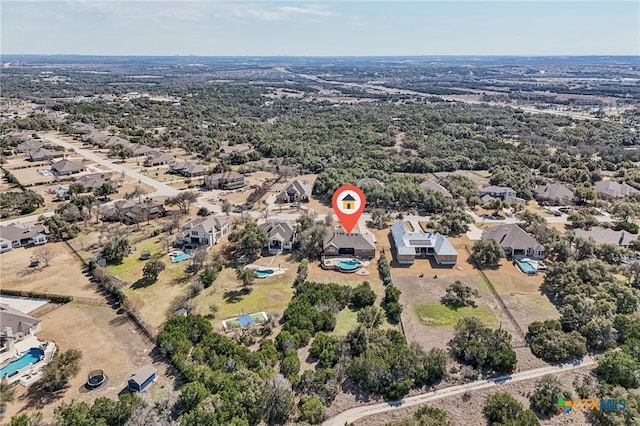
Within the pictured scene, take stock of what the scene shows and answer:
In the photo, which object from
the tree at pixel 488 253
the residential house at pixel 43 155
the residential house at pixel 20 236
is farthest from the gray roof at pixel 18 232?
the tree at pixel 488 253

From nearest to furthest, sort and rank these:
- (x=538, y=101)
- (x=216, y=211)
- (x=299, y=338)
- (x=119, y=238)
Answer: (x=299, y=338) < (x=119, y=238) < (x=216, y=211) < (x=538, y=101)

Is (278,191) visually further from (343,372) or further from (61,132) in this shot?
(61,132)

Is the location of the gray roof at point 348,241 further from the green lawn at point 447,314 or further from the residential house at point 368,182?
the residential house at point 368,182

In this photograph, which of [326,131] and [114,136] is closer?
[114,136]

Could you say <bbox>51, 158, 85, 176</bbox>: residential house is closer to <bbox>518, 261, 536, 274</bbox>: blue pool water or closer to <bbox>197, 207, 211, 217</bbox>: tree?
<bbox>197, 207, 211, 217</bbox>: tree

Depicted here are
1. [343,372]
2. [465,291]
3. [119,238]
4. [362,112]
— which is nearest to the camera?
[343,372]

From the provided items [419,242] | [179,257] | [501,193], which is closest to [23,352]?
[179,257]

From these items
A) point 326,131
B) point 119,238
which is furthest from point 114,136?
point 119,238
